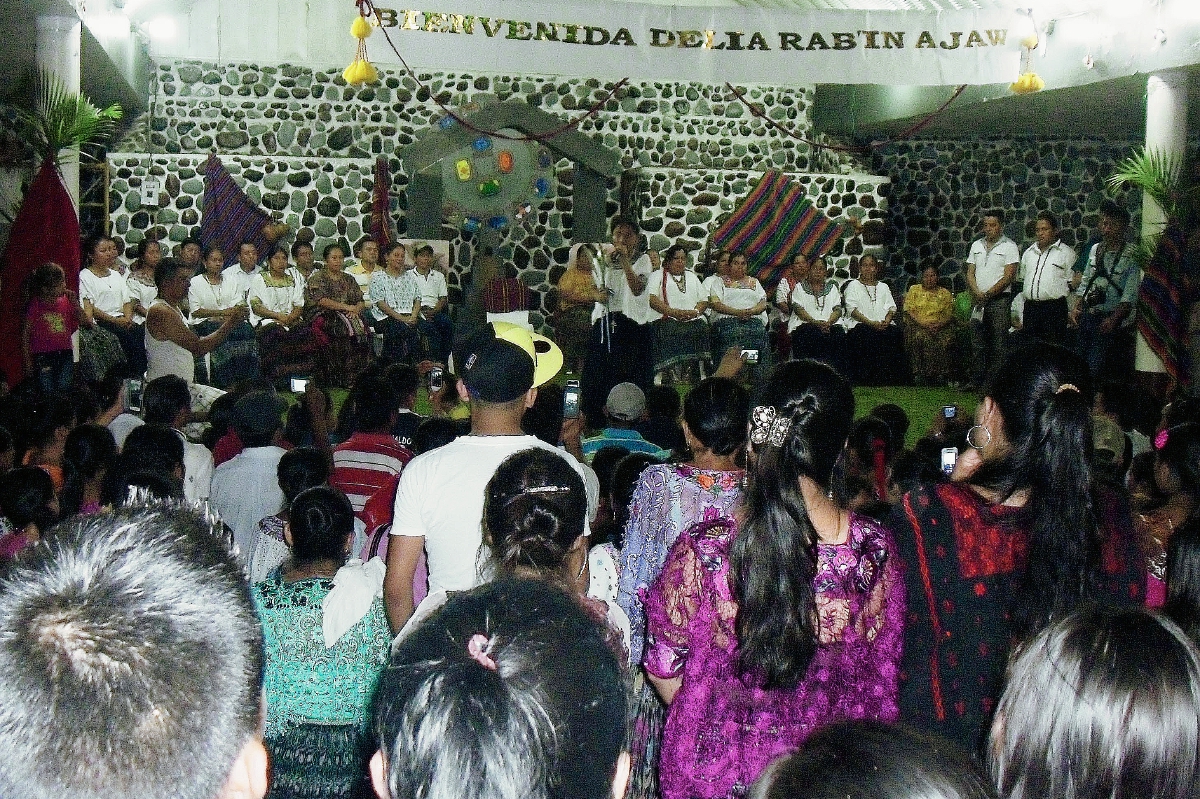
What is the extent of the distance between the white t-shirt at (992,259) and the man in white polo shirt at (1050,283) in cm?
78

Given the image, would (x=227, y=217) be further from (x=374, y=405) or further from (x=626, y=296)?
(x=374, y=405)

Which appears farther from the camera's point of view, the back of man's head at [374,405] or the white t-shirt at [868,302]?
the white t-shirt at [868,302]

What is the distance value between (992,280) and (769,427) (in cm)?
917

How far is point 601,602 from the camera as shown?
1768mm

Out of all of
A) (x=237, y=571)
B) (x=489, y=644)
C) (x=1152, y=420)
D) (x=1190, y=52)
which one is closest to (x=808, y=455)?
→ (x=489, y=644)

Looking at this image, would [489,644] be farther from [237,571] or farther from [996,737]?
[996,737]

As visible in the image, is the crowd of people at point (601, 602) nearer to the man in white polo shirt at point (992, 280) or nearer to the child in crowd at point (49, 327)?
the child in crowd at point (49, 327)

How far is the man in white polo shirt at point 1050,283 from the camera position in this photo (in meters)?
9.59

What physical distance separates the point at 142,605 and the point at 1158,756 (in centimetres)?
88

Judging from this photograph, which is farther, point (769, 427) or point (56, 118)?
point (56, 118)

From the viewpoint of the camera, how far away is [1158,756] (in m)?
1.13

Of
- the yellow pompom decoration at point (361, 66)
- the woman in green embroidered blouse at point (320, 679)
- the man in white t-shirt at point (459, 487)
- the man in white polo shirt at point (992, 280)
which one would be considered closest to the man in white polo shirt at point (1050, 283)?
the man in white polo shirt at point (992, 280)

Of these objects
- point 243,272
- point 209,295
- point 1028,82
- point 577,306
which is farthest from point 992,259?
point 209,295

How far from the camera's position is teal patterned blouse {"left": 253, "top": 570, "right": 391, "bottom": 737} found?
227 cm
